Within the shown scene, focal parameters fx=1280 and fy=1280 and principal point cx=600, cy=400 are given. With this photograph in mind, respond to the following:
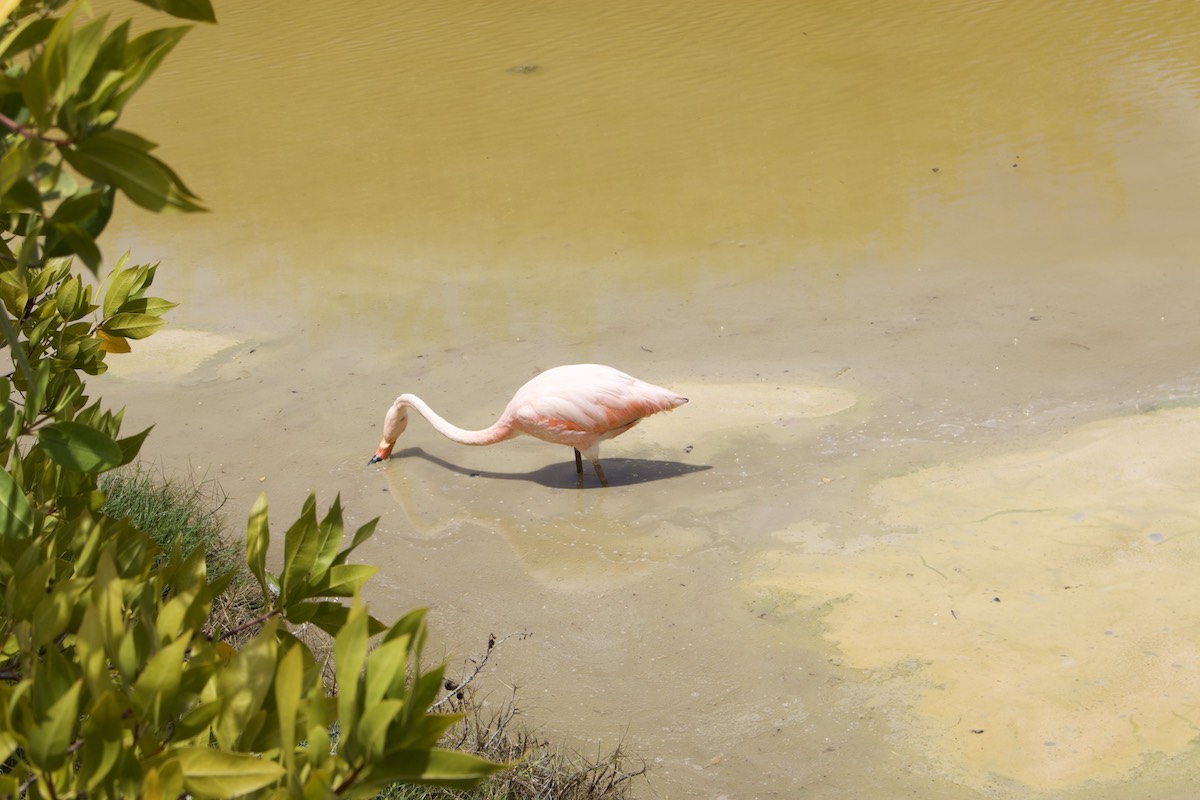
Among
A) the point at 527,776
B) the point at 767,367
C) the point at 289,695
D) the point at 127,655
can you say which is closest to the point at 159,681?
the point at 127,655

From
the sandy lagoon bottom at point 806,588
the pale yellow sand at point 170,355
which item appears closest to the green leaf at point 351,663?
the sandy lagoon bottom at point 806,588

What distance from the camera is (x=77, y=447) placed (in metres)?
1.85

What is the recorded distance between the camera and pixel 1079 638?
16.2 ft

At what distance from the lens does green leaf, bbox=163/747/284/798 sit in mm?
1409

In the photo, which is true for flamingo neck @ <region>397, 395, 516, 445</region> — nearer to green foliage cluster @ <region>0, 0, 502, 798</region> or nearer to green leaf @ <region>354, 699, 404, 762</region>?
green foliage cluster @ <region>0, 0, 502, 798</region>

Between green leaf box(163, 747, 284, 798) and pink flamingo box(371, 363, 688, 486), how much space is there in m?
5.04

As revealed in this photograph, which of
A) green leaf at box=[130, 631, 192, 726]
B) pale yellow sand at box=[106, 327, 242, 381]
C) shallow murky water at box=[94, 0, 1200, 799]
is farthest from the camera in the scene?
pale yellow sand at box=[106, 327, 242, 381]

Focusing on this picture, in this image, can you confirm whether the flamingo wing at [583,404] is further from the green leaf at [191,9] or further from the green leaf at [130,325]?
the green leaf at [191,9]

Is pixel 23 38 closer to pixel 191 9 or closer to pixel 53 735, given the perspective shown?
pixel 191 9

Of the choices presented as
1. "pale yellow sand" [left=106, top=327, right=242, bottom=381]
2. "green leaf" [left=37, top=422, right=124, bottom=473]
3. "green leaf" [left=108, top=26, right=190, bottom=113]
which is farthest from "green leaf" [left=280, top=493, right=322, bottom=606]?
"pale yellow sand" [left=106, top=327, right=242, bottom=381]

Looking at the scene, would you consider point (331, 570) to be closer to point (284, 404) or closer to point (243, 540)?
point (243, 540)

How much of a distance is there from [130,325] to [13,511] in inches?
51.4

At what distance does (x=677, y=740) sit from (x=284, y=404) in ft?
13.1

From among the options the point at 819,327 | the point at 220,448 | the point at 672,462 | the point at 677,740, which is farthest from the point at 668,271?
the point at 677,740
